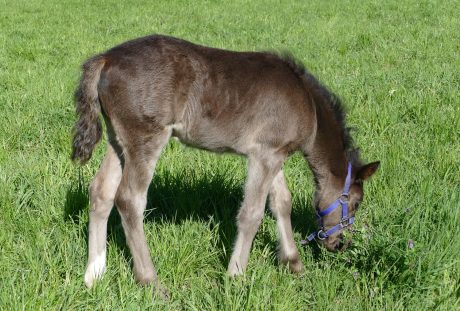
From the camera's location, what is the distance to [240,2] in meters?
16.2

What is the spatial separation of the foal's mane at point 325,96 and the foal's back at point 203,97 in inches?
3.9

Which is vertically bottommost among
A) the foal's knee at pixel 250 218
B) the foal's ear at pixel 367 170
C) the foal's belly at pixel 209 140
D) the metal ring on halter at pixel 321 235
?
the metal ring on halter at pixel 321 235

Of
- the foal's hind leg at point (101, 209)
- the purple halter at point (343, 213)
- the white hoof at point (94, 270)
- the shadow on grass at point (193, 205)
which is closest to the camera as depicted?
the white hoof at point (94, 270)

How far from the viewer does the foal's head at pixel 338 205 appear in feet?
12.1

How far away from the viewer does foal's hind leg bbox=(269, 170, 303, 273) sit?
11.8 feet

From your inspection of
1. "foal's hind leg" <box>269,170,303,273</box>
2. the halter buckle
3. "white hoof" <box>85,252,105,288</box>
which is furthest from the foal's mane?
"white hoof" <box>85,252,105,288</box>

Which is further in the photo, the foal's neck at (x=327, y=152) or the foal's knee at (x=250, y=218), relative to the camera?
the foal's neck at (x=327, y=152)

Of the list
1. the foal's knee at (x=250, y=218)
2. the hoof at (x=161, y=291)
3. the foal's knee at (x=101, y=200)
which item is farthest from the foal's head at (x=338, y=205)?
the foal's knee at (x=101, y=200)

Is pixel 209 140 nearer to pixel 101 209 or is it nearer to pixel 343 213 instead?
pixel 101 209

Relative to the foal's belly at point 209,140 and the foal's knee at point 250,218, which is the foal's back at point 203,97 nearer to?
the foal's belly at point 209,140

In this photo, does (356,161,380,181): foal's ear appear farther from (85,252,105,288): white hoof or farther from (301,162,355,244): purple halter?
(85,252,105,288): white hoof

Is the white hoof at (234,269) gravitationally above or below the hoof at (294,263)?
above

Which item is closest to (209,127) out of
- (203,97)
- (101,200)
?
(203,97)

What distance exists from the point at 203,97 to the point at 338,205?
46.8 inches
